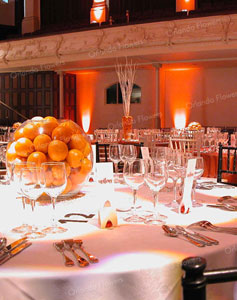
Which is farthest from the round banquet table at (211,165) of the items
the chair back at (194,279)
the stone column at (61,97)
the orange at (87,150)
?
the stone column at (61,97)

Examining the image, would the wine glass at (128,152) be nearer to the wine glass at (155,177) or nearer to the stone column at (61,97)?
the wine glass at (155,177)

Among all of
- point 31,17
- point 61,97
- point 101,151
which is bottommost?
point 101,151

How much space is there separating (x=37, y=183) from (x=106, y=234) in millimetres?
292

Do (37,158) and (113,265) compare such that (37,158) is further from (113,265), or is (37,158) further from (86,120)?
(86,120)

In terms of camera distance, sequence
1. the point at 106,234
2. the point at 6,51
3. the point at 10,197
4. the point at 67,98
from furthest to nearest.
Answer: the point at 67,98 < the point at 6,51 < the point at 10,197 < the point at 106,234

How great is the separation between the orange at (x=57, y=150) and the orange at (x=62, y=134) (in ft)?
0.17

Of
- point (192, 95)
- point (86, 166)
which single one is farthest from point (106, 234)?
point (192, 95)

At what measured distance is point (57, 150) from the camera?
1.72 meters

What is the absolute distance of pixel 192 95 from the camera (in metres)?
13.4

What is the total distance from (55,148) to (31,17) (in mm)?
14705

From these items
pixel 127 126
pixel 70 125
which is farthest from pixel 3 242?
pixel 127 126

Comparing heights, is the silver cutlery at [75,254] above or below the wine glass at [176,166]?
below

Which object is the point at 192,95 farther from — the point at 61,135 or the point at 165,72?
the point at 61,135

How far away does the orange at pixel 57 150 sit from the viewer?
5.65 feet
